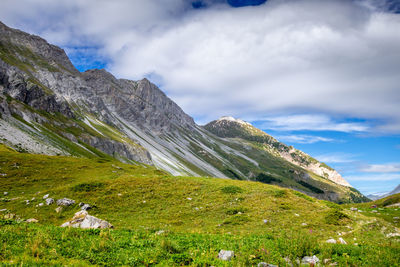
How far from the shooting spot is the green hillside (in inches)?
402

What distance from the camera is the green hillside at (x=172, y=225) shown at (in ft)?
33.5

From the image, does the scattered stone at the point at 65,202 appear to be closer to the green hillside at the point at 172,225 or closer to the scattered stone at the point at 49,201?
the green hillside at the point at 172,225

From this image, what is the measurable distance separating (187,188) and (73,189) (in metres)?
15.4

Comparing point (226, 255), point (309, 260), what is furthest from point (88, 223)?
point (309, 260)

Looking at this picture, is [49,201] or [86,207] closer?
[86,207]

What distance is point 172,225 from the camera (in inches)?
844

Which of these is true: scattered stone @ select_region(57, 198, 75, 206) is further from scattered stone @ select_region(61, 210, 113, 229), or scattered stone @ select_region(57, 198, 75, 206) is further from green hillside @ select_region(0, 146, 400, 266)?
scattered stone @ select_region(61, 210, 113, 229)

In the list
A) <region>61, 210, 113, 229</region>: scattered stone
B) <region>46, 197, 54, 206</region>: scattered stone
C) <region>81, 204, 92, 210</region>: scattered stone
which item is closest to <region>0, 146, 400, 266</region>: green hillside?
<region>81, 204, 92, 210</region>: scattered stone

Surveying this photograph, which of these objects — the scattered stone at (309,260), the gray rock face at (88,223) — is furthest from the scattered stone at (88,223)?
the scattered stone at (309,260)

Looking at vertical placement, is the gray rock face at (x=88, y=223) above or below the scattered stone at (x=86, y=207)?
above

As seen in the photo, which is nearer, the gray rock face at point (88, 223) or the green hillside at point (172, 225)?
the green hillside at point (172, 225)

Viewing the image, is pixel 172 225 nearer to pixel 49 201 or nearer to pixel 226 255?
pixel 226 255

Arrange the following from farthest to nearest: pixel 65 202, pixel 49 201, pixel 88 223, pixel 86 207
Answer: pixel 49 201 < pixel 65 202 < pixel 86 207 < pixel 88 223

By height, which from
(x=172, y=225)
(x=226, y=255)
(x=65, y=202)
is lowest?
(x=65, y=202)
